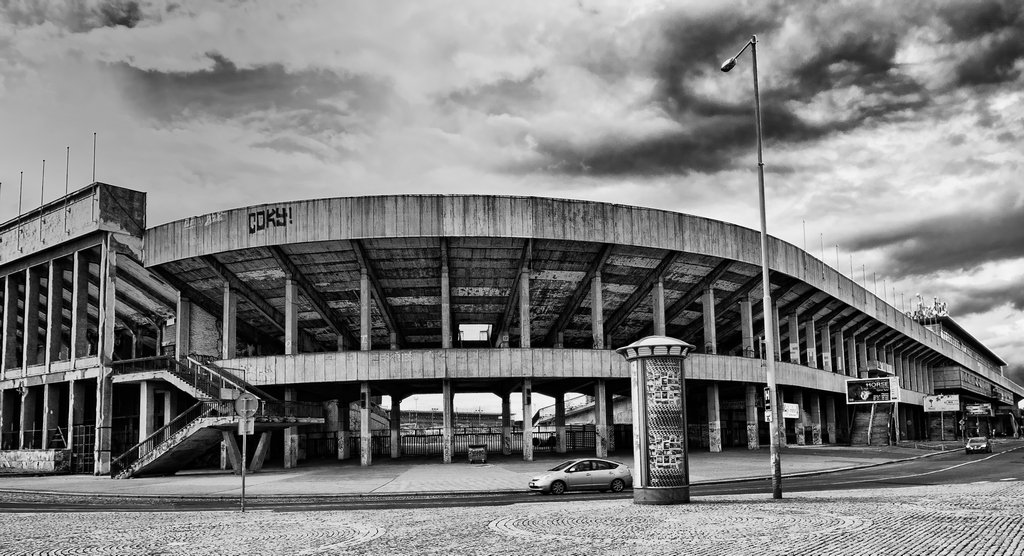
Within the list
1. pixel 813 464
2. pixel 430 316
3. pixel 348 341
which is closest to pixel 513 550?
pixel 813 464

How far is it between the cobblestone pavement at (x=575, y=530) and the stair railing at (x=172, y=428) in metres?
18.2

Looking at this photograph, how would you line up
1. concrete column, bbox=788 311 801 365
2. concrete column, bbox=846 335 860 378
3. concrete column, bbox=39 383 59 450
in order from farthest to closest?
concrete column, bbox=846 335 860 378, concrete column, bbox=788 311 801 365, concrete column, bbox=39 383 59 450


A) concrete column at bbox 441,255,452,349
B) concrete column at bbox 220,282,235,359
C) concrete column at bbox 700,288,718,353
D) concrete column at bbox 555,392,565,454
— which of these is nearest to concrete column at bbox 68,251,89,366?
concrete column at bbox 220,282,235,359

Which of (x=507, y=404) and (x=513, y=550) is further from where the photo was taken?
(x=507, y=404)

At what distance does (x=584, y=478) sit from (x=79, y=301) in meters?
36.2

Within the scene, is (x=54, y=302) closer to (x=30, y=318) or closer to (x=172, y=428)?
(x=30, y=318)

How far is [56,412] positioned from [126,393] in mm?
4091

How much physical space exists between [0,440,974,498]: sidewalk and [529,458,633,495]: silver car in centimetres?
218

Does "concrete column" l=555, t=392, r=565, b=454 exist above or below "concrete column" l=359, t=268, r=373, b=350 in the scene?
below

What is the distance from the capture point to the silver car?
2661 centimetres

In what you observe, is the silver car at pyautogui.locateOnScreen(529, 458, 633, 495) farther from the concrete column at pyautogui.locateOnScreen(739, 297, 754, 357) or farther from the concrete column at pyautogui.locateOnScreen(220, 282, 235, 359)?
the concrete column at pyautogui.locateOnScreen(739, 297, 754, 357)

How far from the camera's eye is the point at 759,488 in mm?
26938

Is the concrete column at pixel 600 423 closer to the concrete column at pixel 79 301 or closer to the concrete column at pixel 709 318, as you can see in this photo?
the concrete column at pixel 709 318

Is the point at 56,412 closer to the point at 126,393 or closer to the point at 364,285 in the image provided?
the point at 126,393
